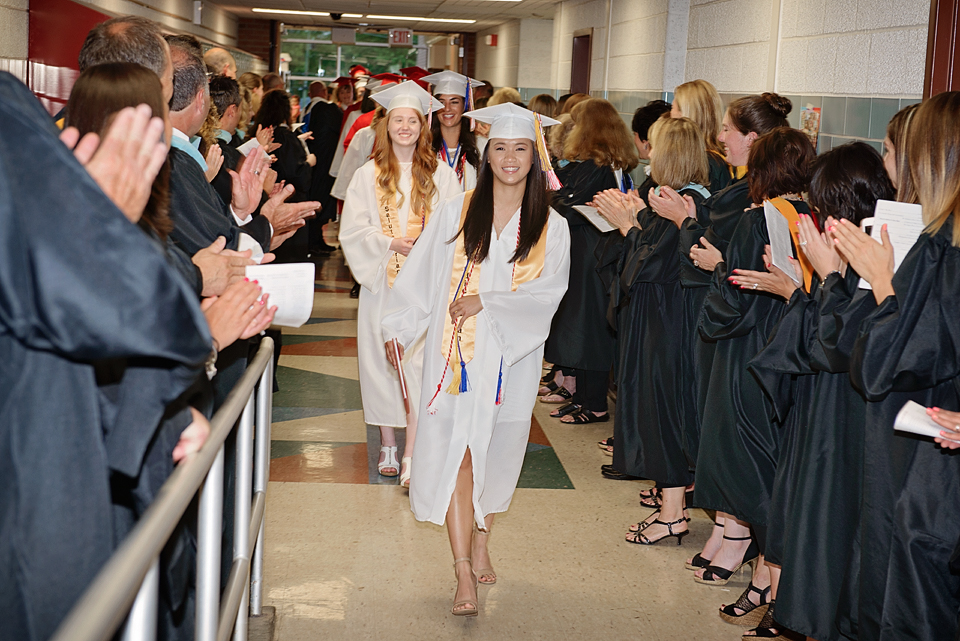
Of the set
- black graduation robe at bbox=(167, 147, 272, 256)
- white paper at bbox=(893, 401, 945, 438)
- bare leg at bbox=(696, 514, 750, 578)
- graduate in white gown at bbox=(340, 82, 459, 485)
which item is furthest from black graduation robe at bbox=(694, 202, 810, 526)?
black graduation robe at bbox=(167, 147, 272, 256)

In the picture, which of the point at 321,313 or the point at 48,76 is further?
the point at 321,313

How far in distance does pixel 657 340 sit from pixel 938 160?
1.74 metres

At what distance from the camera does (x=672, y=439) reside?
12.3ft

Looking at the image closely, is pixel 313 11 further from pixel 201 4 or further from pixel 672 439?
pixel 672 439

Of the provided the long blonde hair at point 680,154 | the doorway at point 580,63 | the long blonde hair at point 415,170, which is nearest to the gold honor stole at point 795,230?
the long blonde hair at point 680,154

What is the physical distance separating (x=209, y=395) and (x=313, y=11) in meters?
16.0

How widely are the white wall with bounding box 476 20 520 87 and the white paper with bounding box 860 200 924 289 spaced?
42.1 feet

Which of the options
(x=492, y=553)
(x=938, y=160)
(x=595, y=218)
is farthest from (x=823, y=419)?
(x=595, y=218)

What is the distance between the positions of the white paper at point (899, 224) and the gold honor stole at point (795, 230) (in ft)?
1.69

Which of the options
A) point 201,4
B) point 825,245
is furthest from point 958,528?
point 201,4

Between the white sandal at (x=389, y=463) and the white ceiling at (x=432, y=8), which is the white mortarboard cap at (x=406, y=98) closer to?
the white sandal at (x=389, y=463)

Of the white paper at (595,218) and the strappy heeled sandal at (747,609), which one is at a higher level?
the white paper at (595,218)

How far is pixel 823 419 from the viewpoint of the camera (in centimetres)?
253

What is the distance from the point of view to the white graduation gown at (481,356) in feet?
10.1
